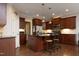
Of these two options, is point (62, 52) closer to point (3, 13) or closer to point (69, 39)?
point (69, 39)

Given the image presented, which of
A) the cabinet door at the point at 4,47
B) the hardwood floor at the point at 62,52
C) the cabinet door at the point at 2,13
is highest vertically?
the cabinet door at the point at 2,13

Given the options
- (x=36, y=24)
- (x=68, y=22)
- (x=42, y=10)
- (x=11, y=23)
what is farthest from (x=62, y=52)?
(x=11, y=23)

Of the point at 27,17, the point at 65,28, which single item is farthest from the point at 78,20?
the point at 27,17

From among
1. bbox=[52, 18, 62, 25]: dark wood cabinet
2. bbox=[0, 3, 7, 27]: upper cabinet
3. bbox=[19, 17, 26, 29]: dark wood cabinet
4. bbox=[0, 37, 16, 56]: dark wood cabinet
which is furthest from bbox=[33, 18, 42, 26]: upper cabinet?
bbox=[0, 37, 16, 56]: dark wood cabinet

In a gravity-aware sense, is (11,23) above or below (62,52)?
above

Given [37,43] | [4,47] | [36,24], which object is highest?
[36,24]

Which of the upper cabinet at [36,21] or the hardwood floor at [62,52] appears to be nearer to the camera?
the hardwood floor at [62,52]

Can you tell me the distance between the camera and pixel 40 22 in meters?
5.81

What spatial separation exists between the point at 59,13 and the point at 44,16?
68cm

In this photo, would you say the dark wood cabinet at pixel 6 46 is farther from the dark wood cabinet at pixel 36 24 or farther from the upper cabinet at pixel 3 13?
the dark wood cabinet at pixel 36 24

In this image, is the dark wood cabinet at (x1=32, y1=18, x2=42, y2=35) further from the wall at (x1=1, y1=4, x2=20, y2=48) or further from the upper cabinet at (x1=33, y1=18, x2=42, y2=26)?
the wall at (x1=1, y1=4, x2=20, y2=48)

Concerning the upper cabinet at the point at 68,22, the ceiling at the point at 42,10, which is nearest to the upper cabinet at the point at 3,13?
the ceiling at the point at 42,10

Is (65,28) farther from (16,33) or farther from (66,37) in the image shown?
(16,33)

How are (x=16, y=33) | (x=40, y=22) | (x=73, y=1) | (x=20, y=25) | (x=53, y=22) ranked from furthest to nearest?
(x=53, y=22) < (x=40, y=22) < (x=16, y=33) < (x=20, y=25) < (x=73, y=1)
